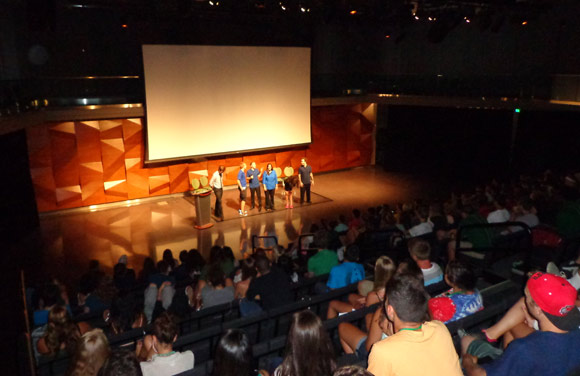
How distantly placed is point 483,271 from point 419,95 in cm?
1086

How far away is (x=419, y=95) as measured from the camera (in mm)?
15055

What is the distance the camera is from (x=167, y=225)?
11297 millimetres

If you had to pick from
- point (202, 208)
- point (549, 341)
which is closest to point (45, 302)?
point (549, 341)

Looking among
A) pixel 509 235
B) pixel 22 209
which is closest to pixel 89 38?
pixel 22 209

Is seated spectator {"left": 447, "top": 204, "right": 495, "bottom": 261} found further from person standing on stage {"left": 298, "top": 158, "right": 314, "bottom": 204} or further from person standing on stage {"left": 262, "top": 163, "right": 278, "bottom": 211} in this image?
person standing on stage {"left": 262, "top": 163, "right": 278, "bottom": 211}

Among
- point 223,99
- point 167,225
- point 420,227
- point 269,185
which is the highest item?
point 223,99

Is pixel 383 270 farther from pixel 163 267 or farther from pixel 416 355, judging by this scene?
pixel 163 267

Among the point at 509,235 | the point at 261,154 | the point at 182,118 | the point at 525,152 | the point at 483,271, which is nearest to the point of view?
the point at 483,271

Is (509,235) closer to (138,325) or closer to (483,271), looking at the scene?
(483,271)

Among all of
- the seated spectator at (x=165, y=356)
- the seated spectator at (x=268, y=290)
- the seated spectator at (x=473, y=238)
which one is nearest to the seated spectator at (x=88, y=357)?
the seated spectator at (x=165, y=356)

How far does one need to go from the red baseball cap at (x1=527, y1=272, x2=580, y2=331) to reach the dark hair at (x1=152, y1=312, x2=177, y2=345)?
8.19 ft

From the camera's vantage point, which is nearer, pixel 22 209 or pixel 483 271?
pixel 483 271

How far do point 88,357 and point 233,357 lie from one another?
126 cm

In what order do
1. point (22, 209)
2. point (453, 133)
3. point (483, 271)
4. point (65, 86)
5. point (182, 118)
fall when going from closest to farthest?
point (483, 271), point (22, 209), point (65, 86), point (182, 118), point (453, 133)
